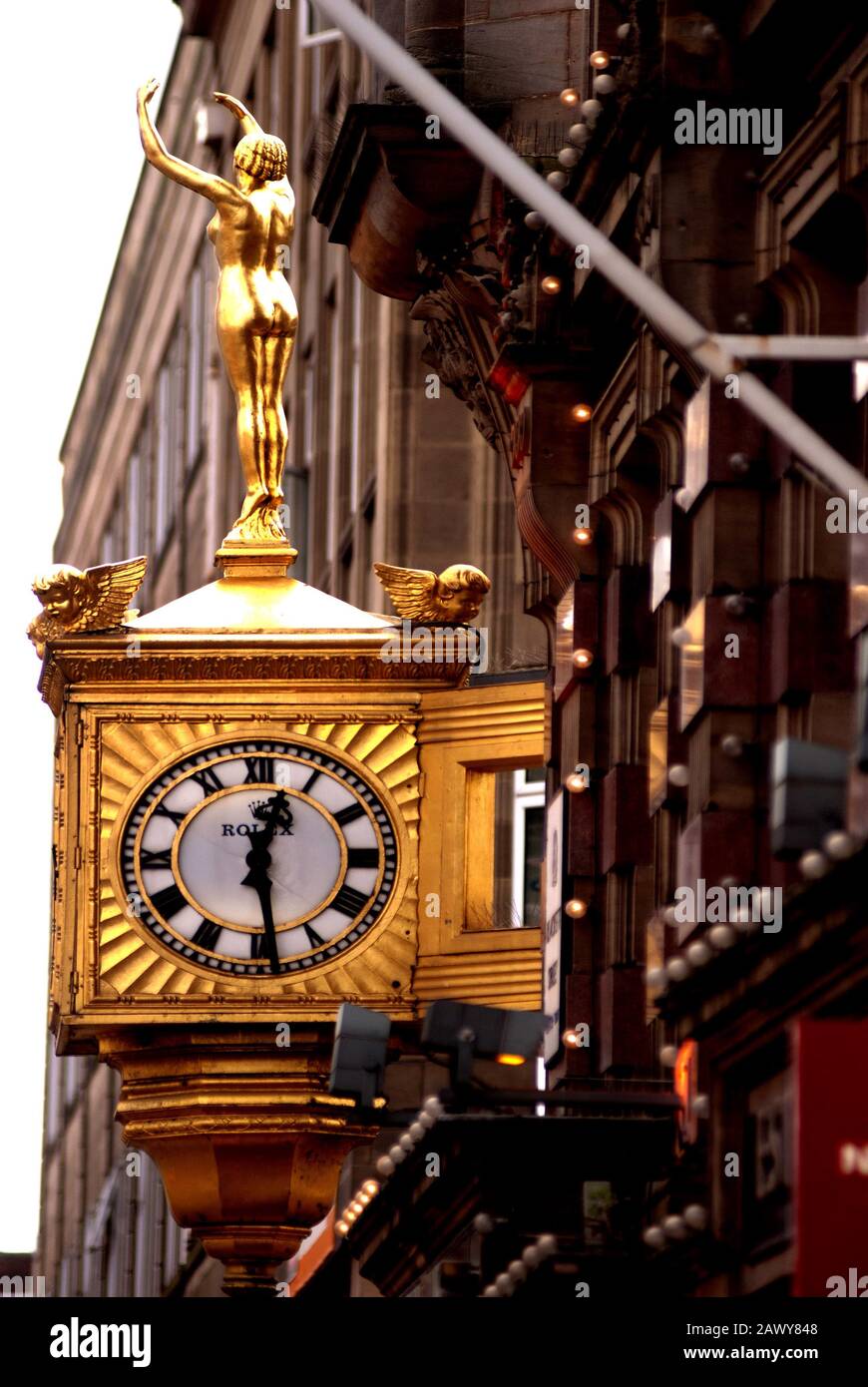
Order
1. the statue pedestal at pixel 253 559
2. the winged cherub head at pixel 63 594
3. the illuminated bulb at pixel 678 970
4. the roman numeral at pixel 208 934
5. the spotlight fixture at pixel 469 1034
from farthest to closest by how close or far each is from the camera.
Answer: the statue pedestal at pixel 253 559
the winged cherub head at pixel 63 594
the roman numeral at pixel 208 934
the spotlight fixture at pixel 469 1034
the illuminated bulb at pixel 678 970

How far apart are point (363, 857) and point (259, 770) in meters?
0.60

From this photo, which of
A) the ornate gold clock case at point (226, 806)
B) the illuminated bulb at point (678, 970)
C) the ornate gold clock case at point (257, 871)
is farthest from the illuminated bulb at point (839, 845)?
the ornate gold clock case at point (226, 806)

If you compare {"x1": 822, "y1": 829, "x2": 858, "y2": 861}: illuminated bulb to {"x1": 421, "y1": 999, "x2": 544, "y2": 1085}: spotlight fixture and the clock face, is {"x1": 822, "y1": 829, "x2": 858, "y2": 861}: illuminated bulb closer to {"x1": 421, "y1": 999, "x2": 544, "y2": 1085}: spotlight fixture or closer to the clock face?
{"x1": 421, "y1": 999, "x2": 544, "y2": 1085}: spotlight fixture

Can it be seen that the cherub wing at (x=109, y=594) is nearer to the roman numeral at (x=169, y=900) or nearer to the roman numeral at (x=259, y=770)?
the roman numeral at (x=259, y=770)

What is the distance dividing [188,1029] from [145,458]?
50.2m

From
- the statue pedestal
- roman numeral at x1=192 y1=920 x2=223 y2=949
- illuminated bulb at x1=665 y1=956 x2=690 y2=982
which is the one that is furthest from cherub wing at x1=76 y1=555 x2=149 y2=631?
illuminated bulb at x1=665 y1=956 x2=690 y2=982

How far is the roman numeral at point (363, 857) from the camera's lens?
18953 millimetres

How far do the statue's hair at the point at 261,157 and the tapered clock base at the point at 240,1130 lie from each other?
160 inches

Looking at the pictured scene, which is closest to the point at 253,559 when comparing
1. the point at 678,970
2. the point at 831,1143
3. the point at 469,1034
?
the point at 469,1034

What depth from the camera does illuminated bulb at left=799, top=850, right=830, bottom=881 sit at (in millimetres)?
12688

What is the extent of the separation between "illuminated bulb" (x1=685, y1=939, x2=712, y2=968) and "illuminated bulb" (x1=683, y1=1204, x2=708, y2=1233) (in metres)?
1.41

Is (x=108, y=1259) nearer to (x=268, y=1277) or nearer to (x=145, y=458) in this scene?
(x=145, y=458)
